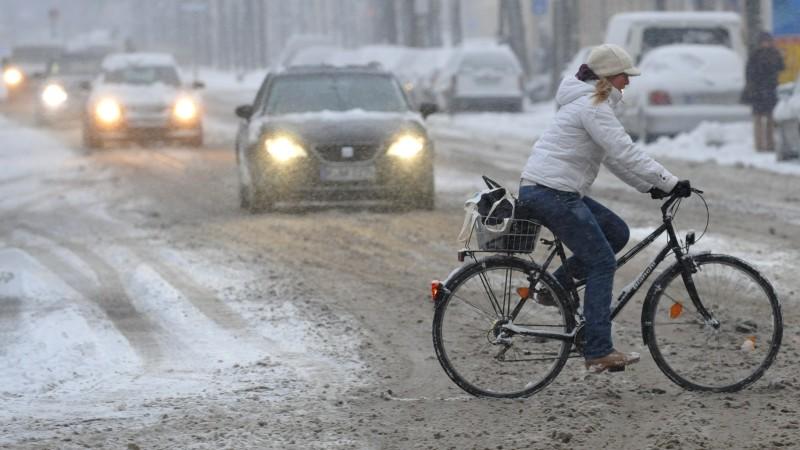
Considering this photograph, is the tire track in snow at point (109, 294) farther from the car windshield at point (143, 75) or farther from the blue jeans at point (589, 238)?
the car windshield at point (143, 75)

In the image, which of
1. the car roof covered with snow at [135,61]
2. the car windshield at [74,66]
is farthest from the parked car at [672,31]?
the car windshield at [74,66]

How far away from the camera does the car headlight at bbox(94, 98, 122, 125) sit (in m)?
25.8

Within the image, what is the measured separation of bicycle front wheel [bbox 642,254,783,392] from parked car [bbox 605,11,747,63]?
19583 millimetres

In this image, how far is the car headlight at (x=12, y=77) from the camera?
158 feet

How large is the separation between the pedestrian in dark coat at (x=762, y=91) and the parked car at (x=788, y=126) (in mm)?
1014

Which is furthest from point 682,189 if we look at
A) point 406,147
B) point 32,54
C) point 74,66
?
point 32,54

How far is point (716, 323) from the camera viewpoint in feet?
24.7

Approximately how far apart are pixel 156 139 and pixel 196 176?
6607 mm

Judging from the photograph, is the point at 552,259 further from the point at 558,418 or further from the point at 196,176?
the point at 196,176

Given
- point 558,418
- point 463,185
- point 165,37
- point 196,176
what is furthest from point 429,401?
point 165,37

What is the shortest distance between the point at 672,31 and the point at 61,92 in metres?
14.3

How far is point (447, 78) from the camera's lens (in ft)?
120

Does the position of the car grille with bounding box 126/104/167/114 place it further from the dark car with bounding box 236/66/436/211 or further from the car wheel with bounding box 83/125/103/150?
Result: the dark car with bounding box 236/66/436/211

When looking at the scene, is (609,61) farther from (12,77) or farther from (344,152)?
(12,77)
